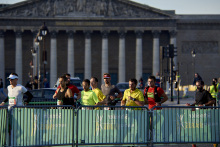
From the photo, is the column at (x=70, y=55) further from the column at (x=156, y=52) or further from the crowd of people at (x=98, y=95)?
the crowd of people at (x=98, y=95)

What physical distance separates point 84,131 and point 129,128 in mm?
1194

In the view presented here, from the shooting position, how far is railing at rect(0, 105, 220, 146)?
13.1 meters

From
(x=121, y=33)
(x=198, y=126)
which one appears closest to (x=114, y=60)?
(x=121, y=33)

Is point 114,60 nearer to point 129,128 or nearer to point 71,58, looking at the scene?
point 71,58

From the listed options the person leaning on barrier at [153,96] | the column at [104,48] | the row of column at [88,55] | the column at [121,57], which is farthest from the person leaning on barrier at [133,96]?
the column at [104,48]

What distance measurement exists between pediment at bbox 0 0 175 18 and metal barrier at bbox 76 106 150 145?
2251 inches

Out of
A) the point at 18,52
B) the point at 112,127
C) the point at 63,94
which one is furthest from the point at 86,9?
the point at 112,127

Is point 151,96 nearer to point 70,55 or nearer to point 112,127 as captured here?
point 112,127

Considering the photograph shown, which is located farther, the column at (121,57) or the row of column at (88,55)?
the column at (121,57)

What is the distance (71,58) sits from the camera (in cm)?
6988

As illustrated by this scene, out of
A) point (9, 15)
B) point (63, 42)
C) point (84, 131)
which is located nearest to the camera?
point (84, 131)

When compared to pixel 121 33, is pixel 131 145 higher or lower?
lower

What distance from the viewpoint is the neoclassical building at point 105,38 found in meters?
69.7

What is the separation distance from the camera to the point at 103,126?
1343cm
